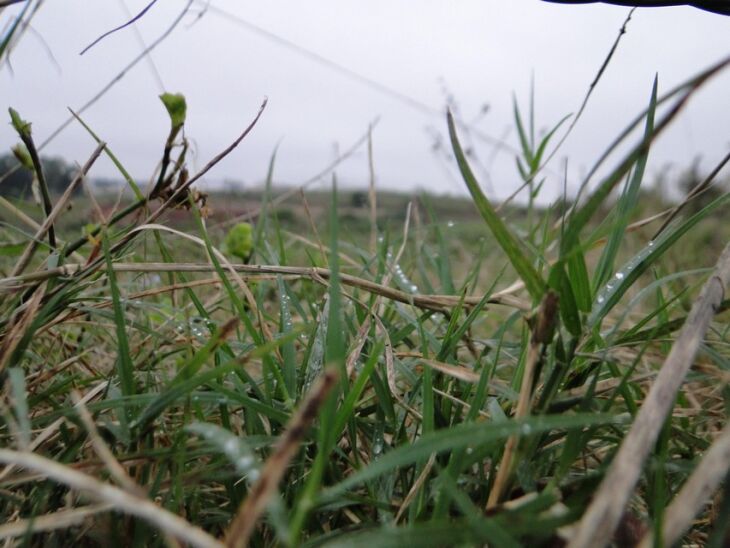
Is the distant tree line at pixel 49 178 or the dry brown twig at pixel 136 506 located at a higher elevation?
the distant tree line at pixel 49 178

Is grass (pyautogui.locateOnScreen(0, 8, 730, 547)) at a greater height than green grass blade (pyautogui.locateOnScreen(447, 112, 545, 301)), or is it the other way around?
green grass blade (pyautogui.locateOnScreen(447, 112, 545, 301))

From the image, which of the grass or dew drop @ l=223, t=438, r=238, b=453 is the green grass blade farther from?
dew drop @ l=223, t=438, r=238, b=453

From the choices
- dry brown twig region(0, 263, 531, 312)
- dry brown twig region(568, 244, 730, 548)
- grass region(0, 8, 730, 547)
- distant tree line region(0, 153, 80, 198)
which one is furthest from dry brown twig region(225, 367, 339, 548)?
distant tree line region(0, 153, 80, 198)

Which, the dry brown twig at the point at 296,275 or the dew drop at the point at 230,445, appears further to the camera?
the dry brown twig at the point at 296,275

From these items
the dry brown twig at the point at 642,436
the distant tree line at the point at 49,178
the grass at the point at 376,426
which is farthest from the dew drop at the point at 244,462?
the distant tree line at the point at 49,178

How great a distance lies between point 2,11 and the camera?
0.73 meters

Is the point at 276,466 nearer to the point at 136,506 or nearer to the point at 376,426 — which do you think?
the point at 136,506

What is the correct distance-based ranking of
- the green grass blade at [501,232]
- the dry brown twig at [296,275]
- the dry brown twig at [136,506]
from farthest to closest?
the dry brown twig at [296,275] < the green grass blade at [501,232] < the dry brown twig at [136,506]

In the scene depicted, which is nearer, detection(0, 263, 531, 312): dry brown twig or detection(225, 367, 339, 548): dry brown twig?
detection(225, 367, 339, 548): dry brown twig

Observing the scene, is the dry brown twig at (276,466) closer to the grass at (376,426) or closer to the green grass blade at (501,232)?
the grass at (376,426)

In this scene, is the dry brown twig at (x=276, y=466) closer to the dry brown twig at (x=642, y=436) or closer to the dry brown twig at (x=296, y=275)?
the dry brown twig at (x=642, y=436)

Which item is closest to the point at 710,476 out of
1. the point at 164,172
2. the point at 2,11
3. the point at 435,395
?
the point at 435,395

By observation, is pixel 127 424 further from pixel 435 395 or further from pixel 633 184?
pixel 633 184

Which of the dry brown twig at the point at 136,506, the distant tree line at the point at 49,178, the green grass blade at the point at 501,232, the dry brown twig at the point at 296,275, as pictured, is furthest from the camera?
the distant tree line at the point at 49,178
